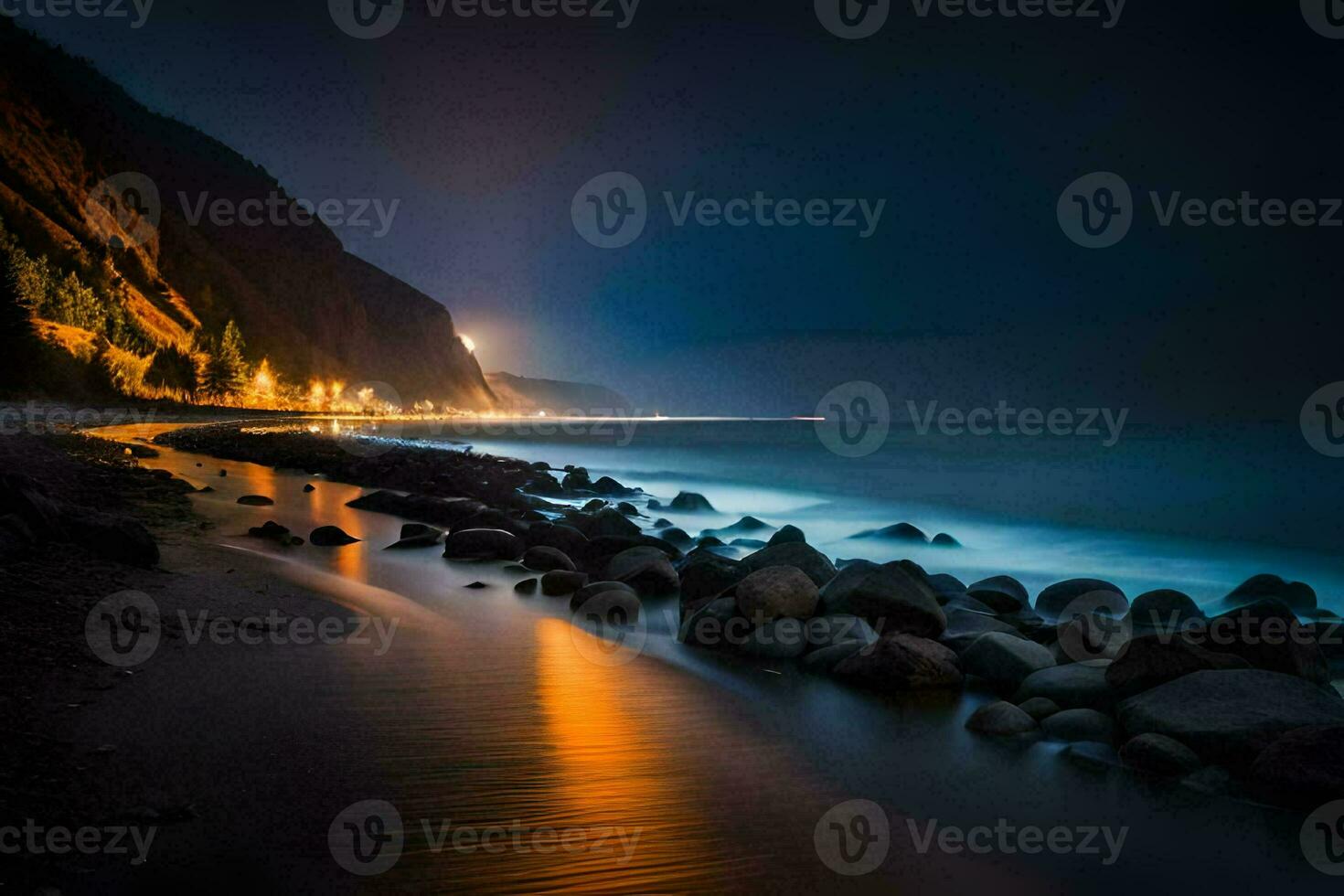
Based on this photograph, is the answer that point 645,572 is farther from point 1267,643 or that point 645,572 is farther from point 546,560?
point 1267,643

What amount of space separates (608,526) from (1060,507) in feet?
69.4

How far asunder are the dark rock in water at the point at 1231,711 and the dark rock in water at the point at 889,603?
2.39 meters

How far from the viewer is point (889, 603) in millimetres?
8359

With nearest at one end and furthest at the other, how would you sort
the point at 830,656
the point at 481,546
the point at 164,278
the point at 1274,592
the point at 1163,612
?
the point at 830,656, the point at 1163,612, the point at 1274,592, the point at 481,546, the point at 164,278

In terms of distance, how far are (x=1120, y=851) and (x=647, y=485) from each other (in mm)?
30737

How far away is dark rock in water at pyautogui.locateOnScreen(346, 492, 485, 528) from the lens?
617 inches

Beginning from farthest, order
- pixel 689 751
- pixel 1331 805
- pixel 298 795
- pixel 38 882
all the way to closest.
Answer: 1. pixel 689 751
2. pixel 1331 805
3. pixel 298 795
4. pixel 38 882

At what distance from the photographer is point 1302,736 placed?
16.8 feet

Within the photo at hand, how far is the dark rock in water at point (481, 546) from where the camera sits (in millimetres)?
11828

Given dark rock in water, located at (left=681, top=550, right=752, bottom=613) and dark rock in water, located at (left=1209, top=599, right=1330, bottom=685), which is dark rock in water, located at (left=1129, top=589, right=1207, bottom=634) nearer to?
dark rock in water, located at (left=1209, top=599, right=1330, bottom=685)

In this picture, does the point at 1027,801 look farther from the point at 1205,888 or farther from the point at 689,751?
the point at 689,751

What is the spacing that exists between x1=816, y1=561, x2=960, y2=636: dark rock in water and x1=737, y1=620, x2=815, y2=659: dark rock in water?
25.8 inches

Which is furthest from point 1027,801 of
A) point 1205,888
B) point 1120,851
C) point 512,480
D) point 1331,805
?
point 512,480

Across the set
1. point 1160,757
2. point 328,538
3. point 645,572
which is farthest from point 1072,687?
point 328,538
